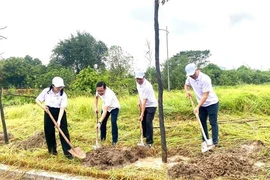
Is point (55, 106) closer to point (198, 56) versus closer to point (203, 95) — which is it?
point (203, 95)

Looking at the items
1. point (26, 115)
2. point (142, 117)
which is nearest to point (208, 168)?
point (142, 117)

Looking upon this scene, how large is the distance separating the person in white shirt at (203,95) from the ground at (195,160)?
48 centimetres

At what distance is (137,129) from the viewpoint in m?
7.04

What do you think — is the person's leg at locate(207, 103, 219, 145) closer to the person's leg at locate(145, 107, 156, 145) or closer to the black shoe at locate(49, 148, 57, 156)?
the person's leg at locate(145, 107, 156, 145)

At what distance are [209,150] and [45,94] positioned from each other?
2523 mm


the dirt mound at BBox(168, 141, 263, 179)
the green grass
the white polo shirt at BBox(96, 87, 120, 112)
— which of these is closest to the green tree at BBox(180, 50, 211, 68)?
the green grass

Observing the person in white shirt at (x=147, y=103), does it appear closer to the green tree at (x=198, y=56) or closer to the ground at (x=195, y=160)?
the ground at (x=195, y=160)

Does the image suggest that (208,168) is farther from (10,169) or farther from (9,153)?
(9,153)

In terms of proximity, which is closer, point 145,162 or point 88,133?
point 145,162

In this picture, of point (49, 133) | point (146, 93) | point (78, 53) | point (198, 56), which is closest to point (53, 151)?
point (49, 133)

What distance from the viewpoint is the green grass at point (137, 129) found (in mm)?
4425

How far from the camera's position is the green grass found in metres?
4.43

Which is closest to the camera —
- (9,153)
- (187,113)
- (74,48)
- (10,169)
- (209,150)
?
(10,169)

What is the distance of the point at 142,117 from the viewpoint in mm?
5617
